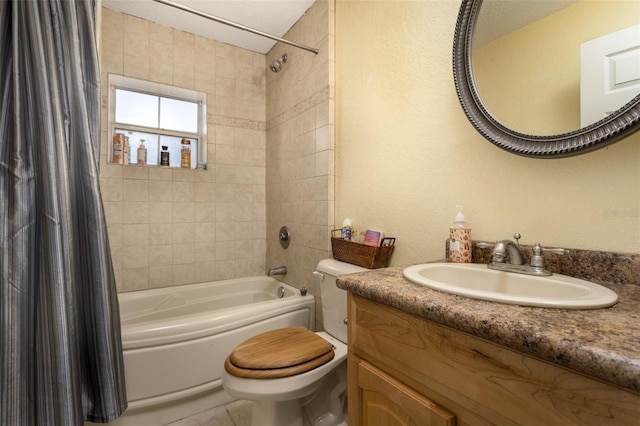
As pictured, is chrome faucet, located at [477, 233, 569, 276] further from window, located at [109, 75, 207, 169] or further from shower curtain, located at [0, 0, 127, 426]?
window, located at [109, 75, 207, 169]

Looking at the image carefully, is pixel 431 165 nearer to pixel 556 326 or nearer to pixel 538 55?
pixel 538 55

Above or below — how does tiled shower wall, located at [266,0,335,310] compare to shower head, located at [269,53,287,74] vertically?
below

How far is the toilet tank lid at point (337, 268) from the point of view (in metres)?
1.38

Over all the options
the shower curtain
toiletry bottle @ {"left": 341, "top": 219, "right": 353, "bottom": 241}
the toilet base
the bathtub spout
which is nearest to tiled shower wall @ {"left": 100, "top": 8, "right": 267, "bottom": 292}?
the bathtub spout

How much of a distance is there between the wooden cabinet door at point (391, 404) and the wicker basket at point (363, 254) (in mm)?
620

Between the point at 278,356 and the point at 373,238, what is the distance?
66 cm

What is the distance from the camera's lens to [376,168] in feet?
4.92

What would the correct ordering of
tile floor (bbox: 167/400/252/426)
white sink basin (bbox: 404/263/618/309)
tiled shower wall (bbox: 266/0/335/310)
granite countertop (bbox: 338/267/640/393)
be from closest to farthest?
granite countertop (bbox: 338/267/640/393)
white sink basin (bbox: 404/263/618/309)
tile floor (bbox: 167/400/252/426)
tiled shower wall (bbox: 266/0/335/310)

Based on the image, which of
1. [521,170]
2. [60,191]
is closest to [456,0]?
[521,170]

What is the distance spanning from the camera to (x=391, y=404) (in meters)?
0.69

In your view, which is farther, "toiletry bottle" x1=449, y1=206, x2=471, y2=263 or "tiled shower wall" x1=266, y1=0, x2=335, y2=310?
"tiled shower wall" x1=266, y1=0, x2=335, y2=310

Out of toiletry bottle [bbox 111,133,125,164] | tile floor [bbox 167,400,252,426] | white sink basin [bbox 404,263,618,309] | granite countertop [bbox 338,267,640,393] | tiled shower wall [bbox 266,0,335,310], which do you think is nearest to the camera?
granite countertop [bbox 338,267,640,393]

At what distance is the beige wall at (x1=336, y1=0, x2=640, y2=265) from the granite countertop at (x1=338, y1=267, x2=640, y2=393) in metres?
0.24

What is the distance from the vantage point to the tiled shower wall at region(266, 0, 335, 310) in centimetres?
180
